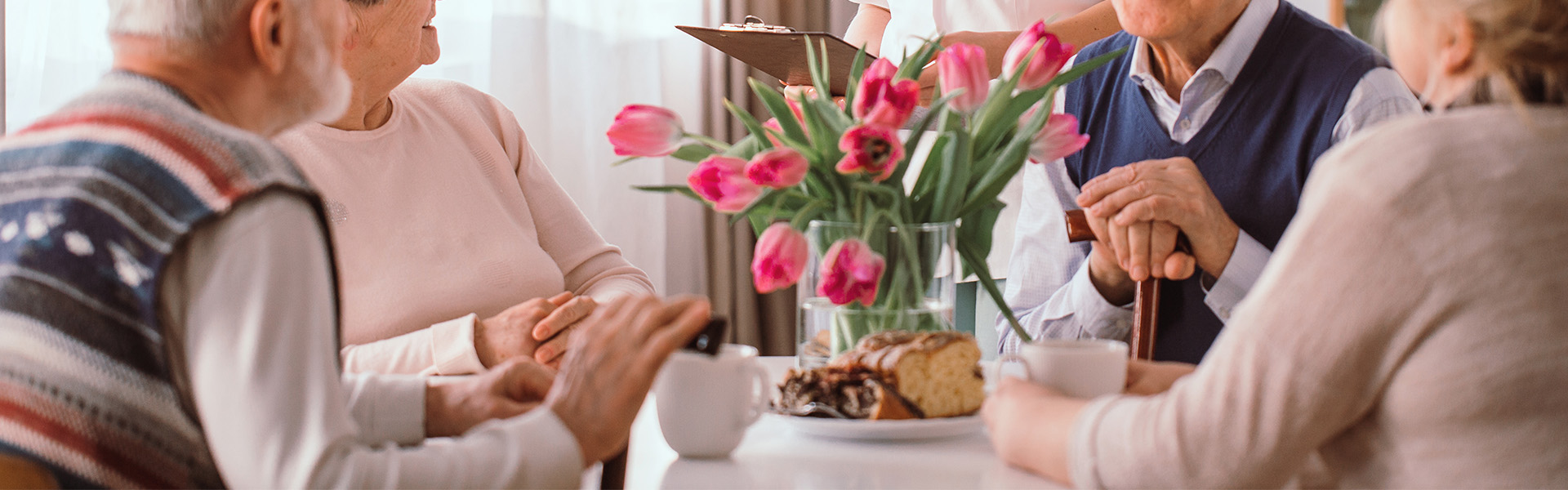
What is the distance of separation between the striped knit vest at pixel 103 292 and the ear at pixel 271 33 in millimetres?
127

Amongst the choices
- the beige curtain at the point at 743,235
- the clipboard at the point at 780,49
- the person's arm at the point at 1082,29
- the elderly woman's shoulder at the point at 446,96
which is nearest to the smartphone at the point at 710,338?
the clipboard at the point at 780,49

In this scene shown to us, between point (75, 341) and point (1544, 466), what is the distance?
2.89ft

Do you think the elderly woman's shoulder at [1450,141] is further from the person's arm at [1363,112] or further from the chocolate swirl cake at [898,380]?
the person's arm at [1363,112]

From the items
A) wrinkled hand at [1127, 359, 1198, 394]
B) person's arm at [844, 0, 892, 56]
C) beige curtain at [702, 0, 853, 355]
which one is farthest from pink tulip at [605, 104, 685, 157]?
beige curtain at [702, 0, 853, 355]

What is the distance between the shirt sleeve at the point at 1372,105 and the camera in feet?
4.88

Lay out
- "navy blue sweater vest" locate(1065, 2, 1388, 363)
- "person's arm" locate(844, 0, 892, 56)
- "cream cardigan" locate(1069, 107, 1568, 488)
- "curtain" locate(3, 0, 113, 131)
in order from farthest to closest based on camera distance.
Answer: "person's arm" locate(844, 0, 892, 56)
"curtain" locate(3, 0, 113, 131)
"navy blue sweater vest" locate(1065, 2, 1388, 363)
"cream cardigan" locate(1069, 107, 1568, 488)

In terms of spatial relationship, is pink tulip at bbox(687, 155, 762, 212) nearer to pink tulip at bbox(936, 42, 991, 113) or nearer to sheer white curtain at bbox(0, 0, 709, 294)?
pink tulip at bbox(936, 42, 991, 113)

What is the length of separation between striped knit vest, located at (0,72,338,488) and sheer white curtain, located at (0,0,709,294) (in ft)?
7.08

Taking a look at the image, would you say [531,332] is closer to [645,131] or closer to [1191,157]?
[645,131]

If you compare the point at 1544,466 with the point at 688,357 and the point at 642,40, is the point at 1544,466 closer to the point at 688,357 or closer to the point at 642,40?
the point at 688,357

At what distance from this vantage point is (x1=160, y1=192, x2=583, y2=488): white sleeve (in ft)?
2.30

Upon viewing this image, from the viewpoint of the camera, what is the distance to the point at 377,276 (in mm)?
1562

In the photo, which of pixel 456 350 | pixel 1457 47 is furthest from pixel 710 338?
pixel 456 350

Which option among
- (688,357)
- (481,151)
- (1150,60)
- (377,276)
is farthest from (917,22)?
(688,357)
